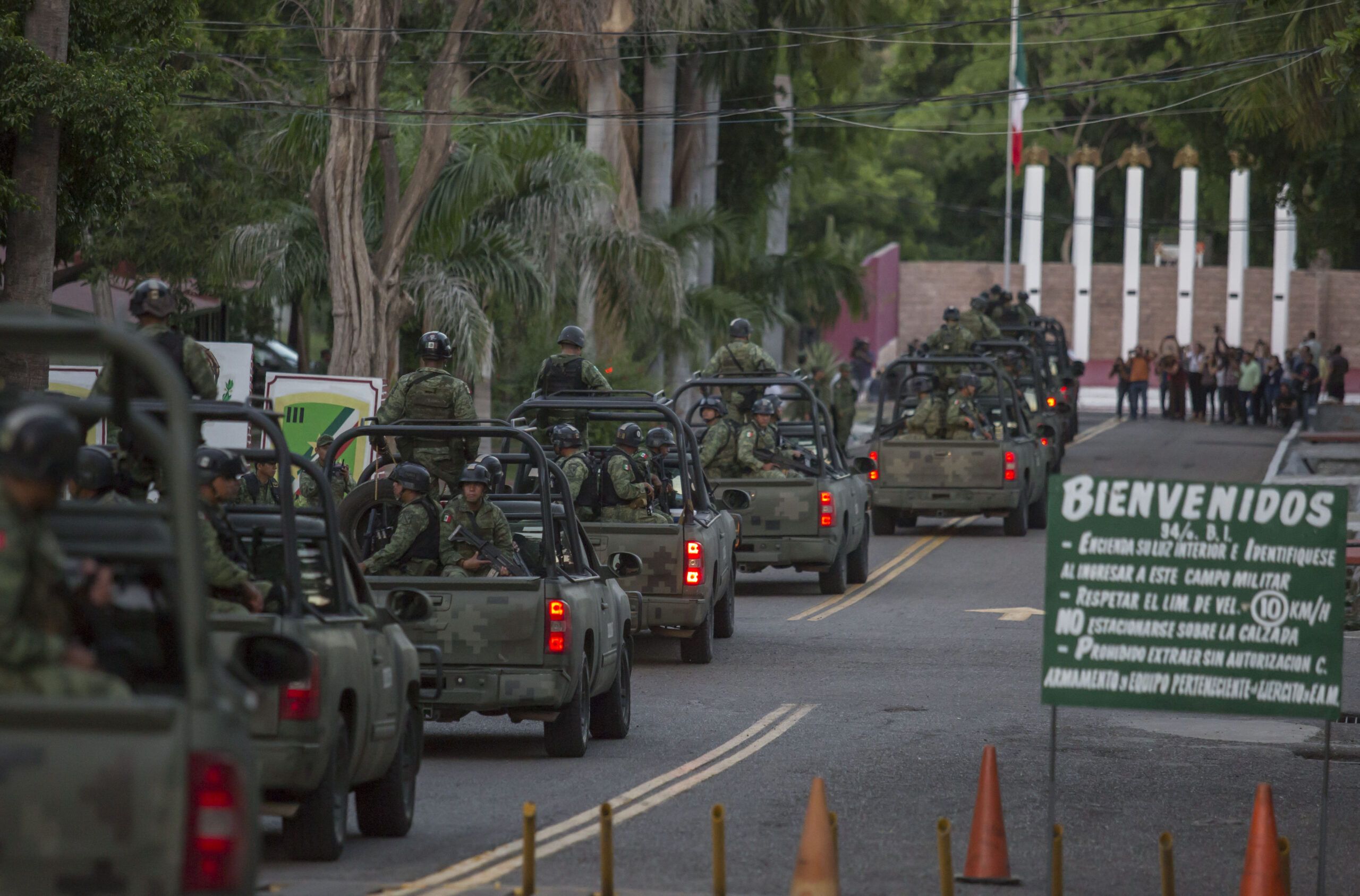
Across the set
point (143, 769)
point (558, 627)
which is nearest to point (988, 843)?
point (558, 627)

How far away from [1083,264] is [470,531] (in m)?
55.8

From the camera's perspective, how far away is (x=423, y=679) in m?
11.3

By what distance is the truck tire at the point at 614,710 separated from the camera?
12.6 meters

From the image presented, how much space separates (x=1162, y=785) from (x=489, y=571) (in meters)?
3.92

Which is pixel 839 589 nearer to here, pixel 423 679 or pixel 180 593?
pixel 423 679

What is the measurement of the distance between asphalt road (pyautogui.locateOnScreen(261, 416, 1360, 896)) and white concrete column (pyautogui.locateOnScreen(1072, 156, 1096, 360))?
4702 cm

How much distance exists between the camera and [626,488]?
16094 mm

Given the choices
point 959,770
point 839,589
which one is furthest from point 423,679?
point 839,589

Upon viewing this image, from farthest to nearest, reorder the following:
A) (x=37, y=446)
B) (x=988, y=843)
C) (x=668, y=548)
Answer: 1. (x=668, y=548)
2. (x=988, y=843)
3. (x=37, y=446)

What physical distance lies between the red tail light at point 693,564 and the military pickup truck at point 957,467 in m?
10.2

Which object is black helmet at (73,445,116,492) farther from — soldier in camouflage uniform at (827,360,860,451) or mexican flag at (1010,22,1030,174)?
mexican flag at (1010,22,1030,174)

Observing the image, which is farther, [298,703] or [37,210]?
[37,210]

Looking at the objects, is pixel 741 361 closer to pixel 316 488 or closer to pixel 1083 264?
pixel 316 488

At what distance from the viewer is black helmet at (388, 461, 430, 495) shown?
11.7 m
